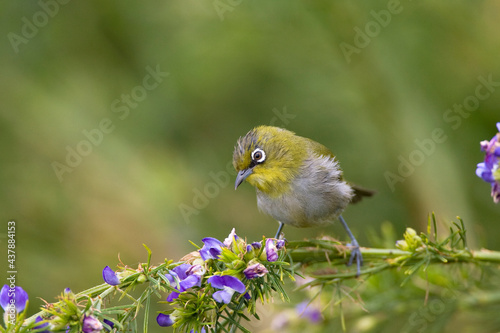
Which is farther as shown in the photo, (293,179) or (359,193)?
(359,193)

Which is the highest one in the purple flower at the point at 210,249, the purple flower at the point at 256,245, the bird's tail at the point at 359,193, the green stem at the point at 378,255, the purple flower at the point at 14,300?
the bird's tail at the point at 359,193

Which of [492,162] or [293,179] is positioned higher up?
[293,179]

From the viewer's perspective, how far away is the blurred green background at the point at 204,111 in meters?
4.75

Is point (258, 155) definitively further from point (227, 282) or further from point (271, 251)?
point (227, 282)

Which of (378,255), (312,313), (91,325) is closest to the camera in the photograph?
(91,325)

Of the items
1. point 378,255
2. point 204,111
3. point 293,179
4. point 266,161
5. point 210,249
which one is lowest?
point 378,255

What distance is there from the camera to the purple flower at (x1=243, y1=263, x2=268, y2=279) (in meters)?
2.22

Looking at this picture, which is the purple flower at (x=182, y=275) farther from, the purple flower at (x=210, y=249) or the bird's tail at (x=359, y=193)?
the bird's tail at (x=359, y=193)

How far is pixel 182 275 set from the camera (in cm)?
229

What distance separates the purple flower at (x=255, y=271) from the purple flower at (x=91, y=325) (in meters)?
0.59

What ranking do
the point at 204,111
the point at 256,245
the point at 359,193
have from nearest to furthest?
the point at 256,245
the point at 359,193
the point at 204,111

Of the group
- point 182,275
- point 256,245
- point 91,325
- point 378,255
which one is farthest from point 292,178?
point 91,325

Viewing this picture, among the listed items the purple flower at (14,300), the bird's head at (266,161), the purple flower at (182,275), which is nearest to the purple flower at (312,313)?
the bird's head at (266,161)

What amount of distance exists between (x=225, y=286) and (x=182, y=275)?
0.75 ft
